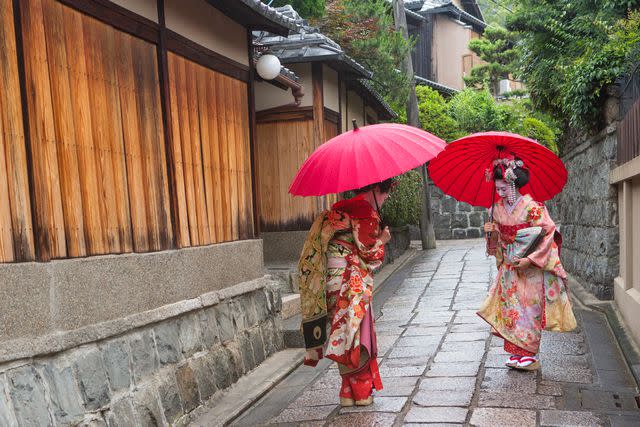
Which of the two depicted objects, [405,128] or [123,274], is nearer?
[123,274]

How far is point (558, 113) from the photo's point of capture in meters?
12.6

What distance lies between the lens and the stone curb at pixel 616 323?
6390 millimetres

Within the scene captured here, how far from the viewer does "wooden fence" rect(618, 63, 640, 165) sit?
7238 mm

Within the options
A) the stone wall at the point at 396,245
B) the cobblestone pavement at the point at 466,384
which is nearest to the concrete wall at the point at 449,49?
the stone wall at the point at 396,245

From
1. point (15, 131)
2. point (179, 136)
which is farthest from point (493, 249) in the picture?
point (15, 131)

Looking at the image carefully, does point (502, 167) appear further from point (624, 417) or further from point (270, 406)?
point (270, 406)

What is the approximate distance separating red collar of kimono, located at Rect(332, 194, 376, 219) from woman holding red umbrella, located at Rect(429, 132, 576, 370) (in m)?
1.27

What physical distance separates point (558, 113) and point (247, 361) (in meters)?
8.45

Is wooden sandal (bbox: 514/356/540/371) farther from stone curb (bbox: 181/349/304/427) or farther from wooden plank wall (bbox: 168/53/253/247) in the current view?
wooden plank wall (bbox: 168/53/253/247)

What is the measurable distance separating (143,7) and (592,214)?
753 cm

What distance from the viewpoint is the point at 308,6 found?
1530cm

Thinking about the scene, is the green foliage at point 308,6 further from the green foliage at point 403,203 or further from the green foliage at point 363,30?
the green foliage at point 403,203

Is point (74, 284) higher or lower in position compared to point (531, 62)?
lower

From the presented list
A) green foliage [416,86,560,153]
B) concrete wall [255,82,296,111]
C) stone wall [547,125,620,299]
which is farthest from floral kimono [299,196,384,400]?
green foliage [416,86,560,153]
